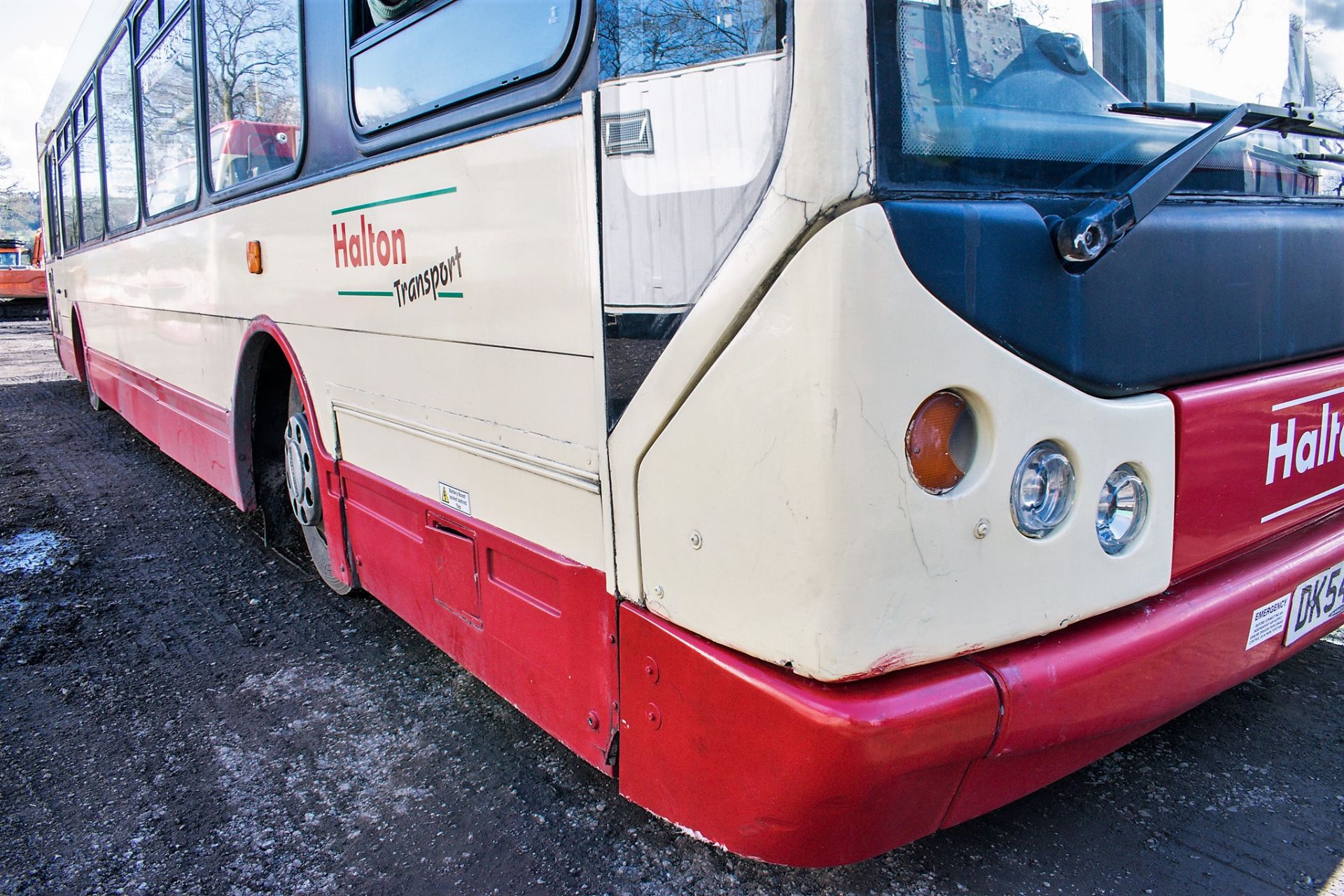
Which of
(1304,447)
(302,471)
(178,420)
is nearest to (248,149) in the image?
(302,471)

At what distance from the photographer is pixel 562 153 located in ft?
6.26

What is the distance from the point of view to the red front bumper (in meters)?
1.54

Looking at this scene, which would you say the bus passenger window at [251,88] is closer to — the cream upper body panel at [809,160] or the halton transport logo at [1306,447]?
the cream upper body panel at [809,160]

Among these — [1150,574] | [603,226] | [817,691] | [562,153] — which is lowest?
[817,691]

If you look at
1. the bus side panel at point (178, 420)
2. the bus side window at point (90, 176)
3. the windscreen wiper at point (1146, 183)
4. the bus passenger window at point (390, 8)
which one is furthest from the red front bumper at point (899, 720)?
the bus side window at point (90, 176)

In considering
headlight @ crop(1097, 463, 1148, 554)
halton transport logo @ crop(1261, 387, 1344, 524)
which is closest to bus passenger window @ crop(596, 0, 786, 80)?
headlight @ crop(1097, 463, 1148, 554)

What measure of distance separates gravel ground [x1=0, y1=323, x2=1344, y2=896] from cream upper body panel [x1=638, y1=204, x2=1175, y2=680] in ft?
2.78

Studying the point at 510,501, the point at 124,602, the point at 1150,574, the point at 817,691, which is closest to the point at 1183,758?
the point at 1150,574

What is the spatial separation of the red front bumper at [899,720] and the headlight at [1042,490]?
0.23 meters

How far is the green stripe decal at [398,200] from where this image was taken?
2330mm

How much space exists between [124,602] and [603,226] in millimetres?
3352

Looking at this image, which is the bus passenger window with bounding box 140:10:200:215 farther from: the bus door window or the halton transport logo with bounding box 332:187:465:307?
the bus door window

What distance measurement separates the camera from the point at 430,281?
245cm

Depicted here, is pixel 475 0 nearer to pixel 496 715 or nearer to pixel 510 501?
pixel 510 501
